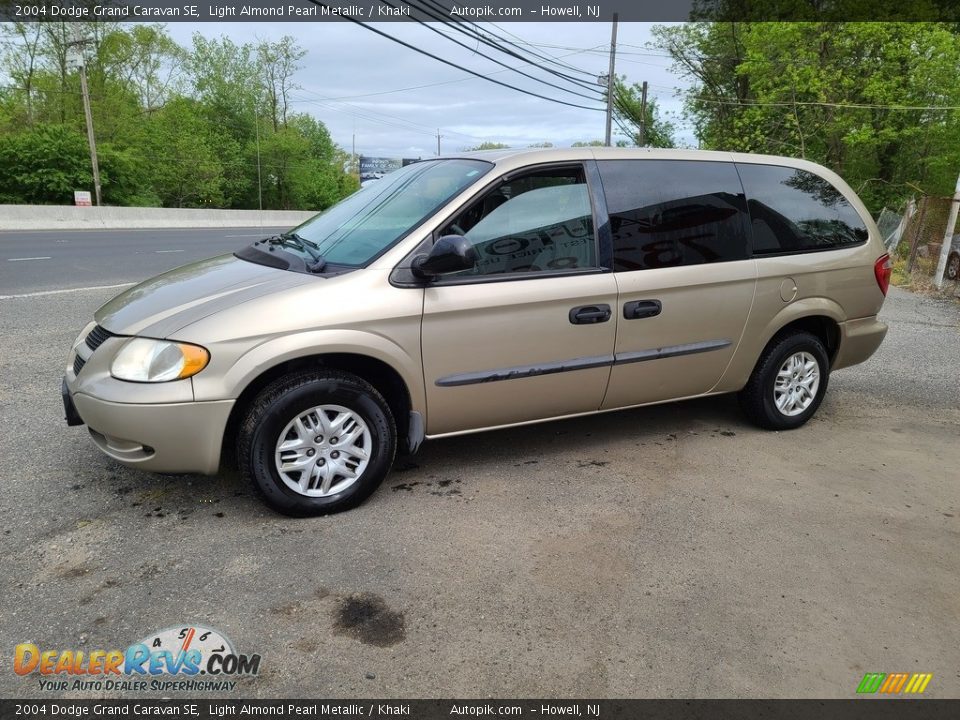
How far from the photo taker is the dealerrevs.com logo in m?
2.29

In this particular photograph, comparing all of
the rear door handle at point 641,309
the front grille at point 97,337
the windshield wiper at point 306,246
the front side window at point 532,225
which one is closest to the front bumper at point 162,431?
the front grille at point 97,337

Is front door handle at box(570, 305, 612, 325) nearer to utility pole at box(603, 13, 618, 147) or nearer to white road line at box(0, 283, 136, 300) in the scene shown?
white road line at box(0, 283, 136, 300)

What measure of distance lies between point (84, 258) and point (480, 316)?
12.2m

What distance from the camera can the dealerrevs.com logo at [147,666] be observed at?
2285mm

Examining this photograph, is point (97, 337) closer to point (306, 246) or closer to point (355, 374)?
point (306, 246)

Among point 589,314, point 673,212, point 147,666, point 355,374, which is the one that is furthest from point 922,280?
point 147,666

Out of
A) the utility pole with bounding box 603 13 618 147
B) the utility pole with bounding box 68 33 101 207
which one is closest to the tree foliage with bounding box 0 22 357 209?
the utility pole with bounding box 68 33 101 207

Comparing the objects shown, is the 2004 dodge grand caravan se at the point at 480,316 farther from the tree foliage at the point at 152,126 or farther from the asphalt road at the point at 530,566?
the tree foliage at the point at 152,126

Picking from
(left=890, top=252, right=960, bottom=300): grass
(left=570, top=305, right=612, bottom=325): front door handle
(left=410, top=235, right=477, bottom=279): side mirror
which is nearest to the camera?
(left=410, top=235, right=477, bottom=279): side mirror

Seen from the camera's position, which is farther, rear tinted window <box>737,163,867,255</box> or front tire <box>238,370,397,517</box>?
rear tinted window <box>737,163,867,255</box>

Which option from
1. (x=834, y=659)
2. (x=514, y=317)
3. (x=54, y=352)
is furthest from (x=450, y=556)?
(x=54, y=352)

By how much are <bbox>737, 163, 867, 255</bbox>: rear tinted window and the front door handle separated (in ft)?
4.04

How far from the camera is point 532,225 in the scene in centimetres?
377
